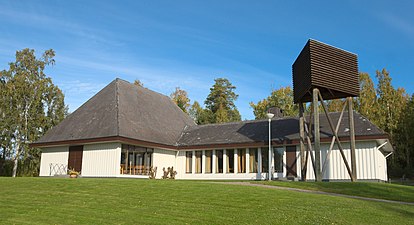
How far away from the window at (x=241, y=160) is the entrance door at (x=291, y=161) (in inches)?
119

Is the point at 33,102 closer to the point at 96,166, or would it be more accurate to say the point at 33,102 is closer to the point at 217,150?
the point at 96,166

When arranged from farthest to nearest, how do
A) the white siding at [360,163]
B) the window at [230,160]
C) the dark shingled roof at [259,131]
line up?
the window at [230,160]
the dark shingled roof at [259,131]
the white siding at [360,163]

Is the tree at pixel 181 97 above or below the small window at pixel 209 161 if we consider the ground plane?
above

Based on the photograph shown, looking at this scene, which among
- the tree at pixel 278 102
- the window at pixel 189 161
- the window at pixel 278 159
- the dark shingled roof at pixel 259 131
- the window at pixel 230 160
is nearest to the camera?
the dark shingled roof at pixel 259 131

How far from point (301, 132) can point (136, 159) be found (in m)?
10.9

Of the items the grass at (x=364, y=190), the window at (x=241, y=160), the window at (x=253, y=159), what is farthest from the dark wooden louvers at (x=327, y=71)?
the window at (x=241, y=160)

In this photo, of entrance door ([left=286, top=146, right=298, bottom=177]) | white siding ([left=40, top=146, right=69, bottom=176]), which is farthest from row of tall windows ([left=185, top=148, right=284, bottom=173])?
white siding ([left=40, top=146, right=69, bottom=176])

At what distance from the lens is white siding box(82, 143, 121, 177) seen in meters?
23.7

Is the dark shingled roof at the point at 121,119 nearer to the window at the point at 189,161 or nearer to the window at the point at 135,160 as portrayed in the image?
the window at the point at 135,160

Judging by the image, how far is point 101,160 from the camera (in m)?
24.3

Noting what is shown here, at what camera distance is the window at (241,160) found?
2592 centimetres

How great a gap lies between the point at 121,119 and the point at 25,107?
1533cm

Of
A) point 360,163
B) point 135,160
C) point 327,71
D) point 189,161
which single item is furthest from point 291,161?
point 135,160

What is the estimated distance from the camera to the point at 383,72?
40.8 m
